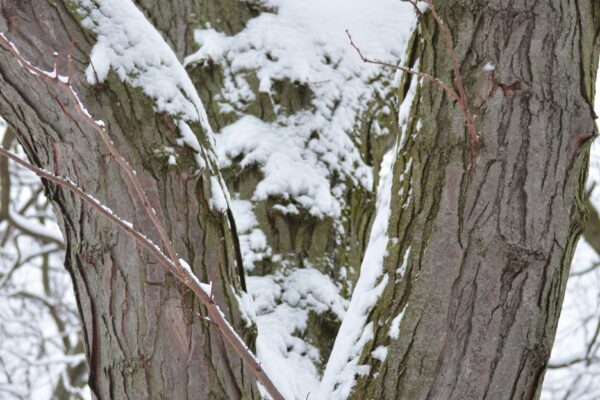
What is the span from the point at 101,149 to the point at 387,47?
5.22ft

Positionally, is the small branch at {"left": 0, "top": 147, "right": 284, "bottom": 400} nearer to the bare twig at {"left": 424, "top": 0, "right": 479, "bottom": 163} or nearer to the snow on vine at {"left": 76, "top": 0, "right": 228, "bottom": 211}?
the snow on vine at {"left": 76, "top": 0, "right": 228, "bottom": 211}

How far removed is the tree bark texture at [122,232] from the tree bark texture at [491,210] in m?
0.34

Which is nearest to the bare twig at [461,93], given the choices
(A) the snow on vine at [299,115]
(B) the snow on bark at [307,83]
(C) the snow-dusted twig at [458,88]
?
(C) the snow-dusted twig at [458,88]

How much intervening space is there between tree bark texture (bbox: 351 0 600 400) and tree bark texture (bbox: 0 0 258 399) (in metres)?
0.34

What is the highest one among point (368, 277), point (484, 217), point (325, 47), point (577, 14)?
point (325, 47)

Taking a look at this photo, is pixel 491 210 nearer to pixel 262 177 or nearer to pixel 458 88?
pixel 458 88

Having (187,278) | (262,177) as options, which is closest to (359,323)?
(187,278)

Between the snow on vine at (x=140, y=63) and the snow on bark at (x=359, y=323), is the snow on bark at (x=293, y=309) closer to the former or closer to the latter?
the snow on bark at (x=359, y=323)

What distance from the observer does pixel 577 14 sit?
53.1 inches

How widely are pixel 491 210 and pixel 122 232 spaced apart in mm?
728

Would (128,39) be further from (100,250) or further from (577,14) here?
(577,14)

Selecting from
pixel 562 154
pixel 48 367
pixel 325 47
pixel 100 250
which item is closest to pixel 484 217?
pixel 562 154

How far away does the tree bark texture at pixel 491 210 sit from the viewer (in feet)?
3.95

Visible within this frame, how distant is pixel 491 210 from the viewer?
4.07ft
